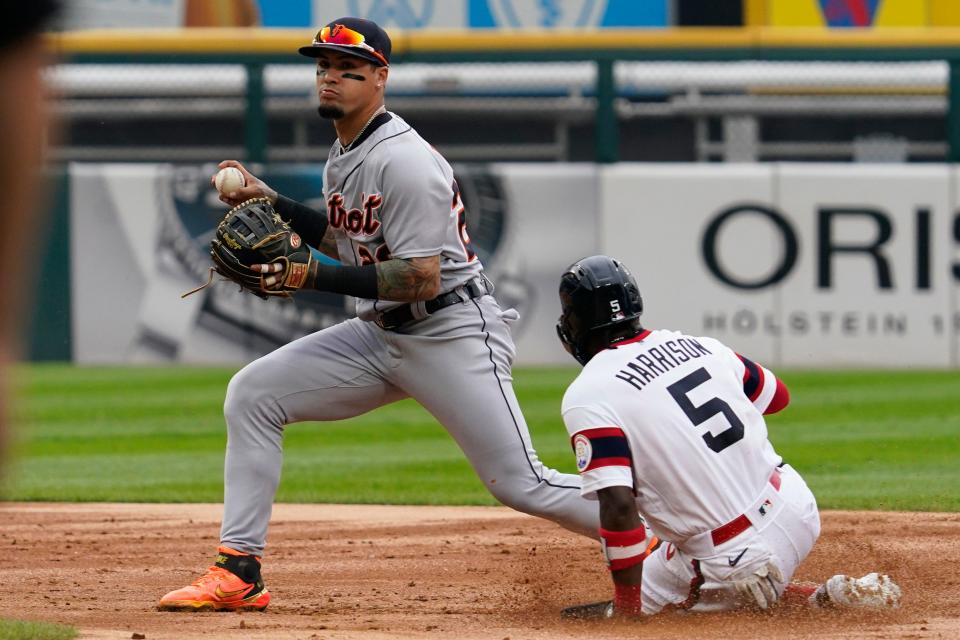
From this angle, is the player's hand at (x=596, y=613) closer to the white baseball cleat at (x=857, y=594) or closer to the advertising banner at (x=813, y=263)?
the white baseball cleat at (x=857, y=594)

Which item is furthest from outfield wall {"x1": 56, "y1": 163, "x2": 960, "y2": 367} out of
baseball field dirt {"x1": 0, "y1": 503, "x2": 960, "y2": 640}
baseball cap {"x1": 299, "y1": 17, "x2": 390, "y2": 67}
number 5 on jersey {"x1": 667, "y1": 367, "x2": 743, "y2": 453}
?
number 5 on jersey {"x1": 667, "y1": 367, "x2": 743, "y2": 453}

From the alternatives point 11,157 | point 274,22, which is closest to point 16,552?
point 11,157

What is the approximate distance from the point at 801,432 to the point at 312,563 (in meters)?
4.05

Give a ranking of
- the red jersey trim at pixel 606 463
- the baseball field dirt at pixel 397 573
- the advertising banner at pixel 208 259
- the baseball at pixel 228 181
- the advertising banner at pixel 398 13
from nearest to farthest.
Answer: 1. the red jersey trim at pixel 606 463
2. the baseball field dirt at pixel 397 573
3. the baseball at pixel 228 181
4. the advertising banner at pixel 208 259
5. the advertising banner at pixel 398 13

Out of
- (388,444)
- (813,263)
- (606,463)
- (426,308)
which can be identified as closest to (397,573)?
(426,308)

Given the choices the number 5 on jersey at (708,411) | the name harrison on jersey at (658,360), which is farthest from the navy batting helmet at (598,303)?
the number 5 on jersey at (708,411)

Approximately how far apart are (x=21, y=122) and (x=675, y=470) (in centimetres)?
274

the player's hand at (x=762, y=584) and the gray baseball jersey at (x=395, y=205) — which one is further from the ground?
the gray baseball jersey at (x=395, y=205)

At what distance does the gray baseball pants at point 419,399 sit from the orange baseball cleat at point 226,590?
0.05 meters

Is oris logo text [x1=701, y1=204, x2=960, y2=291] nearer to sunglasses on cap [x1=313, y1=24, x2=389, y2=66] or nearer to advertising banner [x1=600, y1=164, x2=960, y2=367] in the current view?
advertising banner [x1=600, y1=164, x2=960, y2=367]

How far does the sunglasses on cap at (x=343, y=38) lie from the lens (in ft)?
15.7

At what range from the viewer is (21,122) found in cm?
181

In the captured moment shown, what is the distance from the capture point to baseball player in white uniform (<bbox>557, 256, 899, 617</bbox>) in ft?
13.9

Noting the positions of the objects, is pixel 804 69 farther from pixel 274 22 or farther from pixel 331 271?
pixel 331 271
